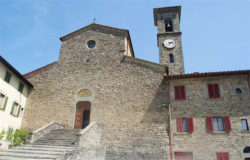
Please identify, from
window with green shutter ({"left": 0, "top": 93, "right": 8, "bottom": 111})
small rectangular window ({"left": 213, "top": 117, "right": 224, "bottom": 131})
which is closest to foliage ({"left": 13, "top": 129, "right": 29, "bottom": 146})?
window with green shutter ({"left": 0, "top": 93, "right": 8, "bottom": 111})

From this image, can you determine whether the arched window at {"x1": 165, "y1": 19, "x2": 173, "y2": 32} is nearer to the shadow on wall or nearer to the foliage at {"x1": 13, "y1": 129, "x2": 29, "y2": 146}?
the shadow on wall

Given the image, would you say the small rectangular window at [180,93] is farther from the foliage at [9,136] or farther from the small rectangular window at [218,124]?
the foliage at [9,136]

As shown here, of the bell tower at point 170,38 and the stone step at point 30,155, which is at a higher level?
the bell tower at point 170,38

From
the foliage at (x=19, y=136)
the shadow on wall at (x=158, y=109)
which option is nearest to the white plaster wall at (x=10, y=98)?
the foliage at (x=19, y=136)

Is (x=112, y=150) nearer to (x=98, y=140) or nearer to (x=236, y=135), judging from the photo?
(x=98, y=140)

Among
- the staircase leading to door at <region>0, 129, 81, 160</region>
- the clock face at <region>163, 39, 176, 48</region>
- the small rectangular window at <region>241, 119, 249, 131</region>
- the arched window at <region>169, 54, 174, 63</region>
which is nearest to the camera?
the staircase leading to door at <region>0, 129, 81, 160</region>

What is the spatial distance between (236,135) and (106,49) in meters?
12.3

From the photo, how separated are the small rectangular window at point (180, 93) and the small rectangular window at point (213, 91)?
5.97 feet

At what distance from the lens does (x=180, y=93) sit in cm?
1394

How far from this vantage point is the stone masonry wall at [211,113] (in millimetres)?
11882

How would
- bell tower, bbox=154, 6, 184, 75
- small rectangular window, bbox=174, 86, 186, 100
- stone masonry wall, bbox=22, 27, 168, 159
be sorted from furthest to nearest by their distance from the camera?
bell tower, bbox=154, 6, 184, 75
small rectangular window, bbox=174, 86, 186, 100
stone masonry wall, bbox=22, 27, 168, 159

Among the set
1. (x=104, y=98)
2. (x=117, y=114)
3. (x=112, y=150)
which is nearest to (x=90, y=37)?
(x=104, y=98)

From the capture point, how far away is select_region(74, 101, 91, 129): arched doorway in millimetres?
15394

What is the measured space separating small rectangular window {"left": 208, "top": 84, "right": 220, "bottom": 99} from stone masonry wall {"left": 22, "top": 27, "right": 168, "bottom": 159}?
325 centimetres
